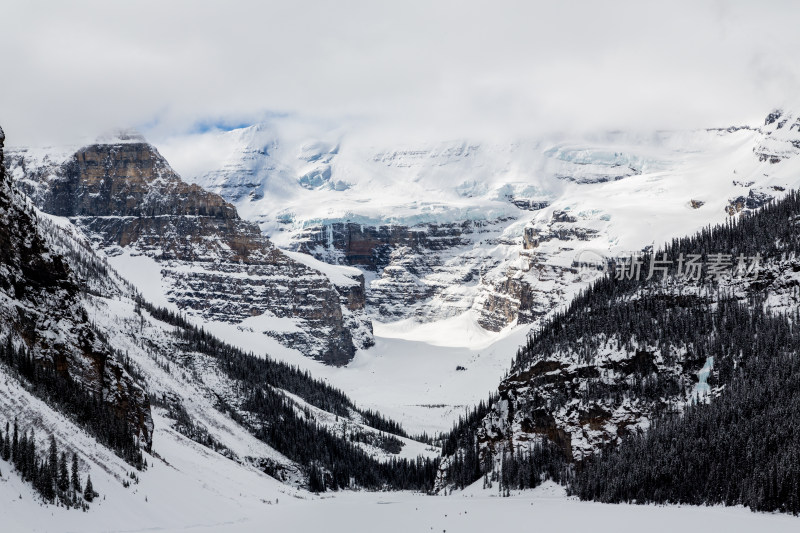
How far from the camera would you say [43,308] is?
106 metres

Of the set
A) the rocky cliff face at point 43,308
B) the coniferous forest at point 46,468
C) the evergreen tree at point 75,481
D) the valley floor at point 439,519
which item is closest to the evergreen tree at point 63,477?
the coniferous forest at point 46,468

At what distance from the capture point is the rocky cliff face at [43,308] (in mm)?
101125

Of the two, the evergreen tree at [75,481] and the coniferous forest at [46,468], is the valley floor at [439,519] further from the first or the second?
the evergreen tree at [75,481]

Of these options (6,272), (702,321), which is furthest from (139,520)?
(702,321)

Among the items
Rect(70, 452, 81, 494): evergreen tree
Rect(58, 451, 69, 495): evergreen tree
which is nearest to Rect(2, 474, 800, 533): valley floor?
Rect(70, 452, 81, 494): evergreen tree

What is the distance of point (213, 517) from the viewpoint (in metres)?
105

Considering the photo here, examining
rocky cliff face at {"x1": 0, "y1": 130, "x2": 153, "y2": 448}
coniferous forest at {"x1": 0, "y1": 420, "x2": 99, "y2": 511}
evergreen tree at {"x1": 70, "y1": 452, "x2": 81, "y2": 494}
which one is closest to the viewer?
coniferous forest at {"x1": 0, "y1": 420, "x2": 99, "y2": 511}

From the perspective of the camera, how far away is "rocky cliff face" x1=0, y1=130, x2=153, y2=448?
101125 millimetres

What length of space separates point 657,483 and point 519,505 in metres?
17.3

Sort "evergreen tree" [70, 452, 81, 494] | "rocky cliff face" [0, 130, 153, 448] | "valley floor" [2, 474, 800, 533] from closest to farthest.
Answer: "evergreen tree" [70, 452, 81, 494] → "valley floor" [2, 474, 800, 533] → "rocky cliff face" [0, 130, 153, 448]

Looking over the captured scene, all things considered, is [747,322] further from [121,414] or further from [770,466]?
[121,414]

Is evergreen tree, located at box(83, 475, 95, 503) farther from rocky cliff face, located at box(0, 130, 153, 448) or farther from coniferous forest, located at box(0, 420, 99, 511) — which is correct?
rocky cliff face, located at box(0, 130, 153, 448)

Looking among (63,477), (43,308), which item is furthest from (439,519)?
(43,308)

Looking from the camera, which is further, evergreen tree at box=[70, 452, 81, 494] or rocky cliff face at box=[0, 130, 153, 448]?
rocky cliff face at box=[0, 130, 153, 448]
